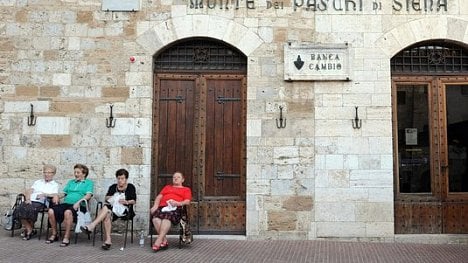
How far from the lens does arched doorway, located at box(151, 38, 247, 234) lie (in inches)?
343

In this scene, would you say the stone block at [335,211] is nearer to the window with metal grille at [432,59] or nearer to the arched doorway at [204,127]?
the arched doorway at [204,127]

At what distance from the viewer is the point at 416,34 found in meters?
8.64

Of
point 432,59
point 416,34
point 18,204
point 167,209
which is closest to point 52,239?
point 18,204

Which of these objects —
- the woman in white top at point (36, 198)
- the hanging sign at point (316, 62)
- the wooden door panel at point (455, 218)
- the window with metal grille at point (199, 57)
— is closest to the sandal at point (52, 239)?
the woman in white top at point (36, 198)

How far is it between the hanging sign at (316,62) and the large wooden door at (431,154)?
1101 mm

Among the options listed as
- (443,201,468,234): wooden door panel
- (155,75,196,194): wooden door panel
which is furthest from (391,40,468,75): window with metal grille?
(155,75,196,194): wooden door panel

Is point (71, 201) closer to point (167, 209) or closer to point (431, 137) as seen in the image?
point (167, 209)

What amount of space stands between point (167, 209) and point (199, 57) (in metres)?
3.00

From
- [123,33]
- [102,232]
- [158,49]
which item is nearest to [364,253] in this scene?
[102,232]

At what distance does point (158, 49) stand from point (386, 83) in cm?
→ 409

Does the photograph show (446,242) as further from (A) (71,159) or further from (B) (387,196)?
(A) (71,159)

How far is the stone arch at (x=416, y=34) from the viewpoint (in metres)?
8.62

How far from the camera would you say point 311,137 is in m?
8.52

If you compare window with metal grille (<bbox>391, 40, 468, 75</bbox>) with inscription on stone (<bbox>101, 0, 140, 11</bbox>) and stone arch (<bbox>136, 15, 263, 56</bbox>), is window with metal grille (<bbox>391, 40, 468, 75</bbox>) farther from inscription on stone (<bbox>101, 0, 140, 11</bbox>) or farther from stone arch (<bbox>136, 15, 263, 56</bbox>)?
inscription on stone (<bbox>101, 0, 140, 11</bbox>)
